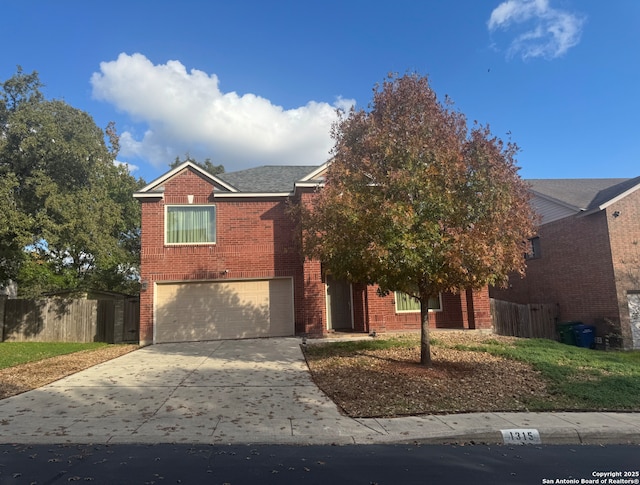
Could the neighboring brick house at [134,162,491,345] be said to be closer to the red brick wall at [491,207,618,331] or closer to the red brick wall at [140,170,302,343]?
the red brick wall at [140,170,302,343]

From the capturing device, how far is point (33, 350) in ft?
45.3

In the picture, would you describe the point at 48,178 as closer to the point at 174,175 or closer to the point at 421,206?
the point at 174,175

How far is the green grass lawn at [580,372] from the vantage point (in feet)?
25.3

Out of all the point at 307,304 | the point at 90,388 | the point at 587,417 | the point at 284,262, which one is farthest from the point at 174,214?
the point at 587,417

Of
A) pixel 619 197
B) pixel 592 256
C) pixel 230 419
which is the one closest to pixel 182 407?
pixel 230 419

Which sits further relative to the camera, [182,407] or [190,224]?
[190,224]

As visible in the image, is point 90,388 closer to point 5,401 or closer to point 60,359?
point 5,401

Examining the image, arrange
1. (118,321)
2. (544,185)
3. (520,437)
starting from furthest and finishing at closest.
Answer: (544,185) < (118,321) < (520,437)

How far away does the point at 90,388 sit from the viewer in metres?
8.38

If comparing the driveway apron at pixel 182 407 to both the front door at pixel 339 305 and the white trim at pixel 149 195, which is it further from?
the white trim at pixel 149 195

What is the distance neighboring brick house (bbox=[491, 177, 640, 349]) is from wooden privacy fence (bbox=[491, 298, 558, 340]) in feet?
3.91

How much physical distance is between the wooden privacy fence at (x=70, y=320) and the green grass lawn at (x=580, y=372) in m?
11.9

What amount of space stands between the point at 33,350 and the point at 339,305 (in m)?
10.7

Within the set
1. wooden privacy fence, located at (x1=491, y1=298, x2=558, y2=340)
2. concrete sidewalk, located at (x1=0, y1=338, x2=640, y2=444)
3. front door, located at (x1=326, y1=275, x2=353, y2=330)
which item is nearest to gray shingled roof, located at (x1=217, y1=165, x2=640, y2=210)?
front door, located at (x1=326, y1=275, x2=353, y2=330)
